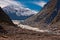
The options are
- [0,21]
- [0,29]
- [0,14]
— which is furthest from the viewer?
[0,14]

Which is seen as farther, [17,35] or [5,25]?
[5,25]

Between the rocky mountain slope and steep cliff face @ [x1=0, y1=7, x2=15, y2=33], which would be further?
steep cliff face @ [x1=0, y1=7, x2=15, y2=33]

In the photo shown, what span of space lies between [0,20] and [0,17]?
11.8 feet

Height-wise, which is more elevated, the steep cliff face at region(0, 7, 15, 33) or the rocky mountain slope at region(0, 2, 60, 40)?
the steep cliff face at region(0, 7, 15, 33)

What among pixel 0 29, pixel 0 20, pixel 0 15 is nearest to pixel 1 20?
pixel 0 20

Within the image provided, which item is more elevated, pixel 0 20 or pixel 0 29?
pixel 0 20

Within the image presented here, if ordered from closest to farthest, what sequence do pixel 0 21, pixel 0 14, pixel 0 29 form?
pixel 0 29 < pixel 0 21 < pixel 0 14

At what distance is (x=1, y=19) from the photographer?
96.1 meters

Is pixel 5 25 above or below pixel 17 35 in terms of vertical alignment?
above

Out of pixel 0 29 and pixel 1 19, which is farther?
pixel 1 19

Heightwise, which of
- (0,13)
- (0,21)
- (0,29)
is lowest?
(0,29)

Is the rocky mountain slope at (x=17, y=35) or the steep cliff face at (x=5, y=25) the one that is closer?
the rocky mountain slope at (x=17, y=35)

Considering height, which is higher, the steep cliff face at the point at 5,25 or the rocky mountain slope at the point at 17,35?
the steep cliff face at the point at 5,25

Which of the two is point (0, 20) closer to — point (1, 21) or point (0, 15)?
point (1, 21)
